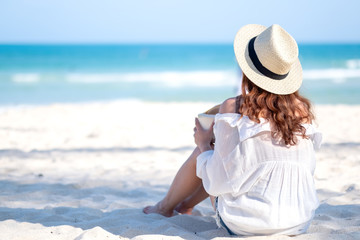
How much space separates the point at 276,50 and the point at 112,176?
2.61 metres

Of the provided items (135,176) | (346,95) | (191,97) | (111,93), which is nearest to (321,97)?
(346,95)

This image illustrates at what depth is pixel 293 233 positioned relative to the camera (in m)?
2.29

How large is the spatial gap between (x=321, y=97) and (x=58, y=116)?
8320mm

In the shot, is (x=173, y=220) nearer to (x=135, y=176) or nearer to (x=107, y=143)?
(x=135, y=176)

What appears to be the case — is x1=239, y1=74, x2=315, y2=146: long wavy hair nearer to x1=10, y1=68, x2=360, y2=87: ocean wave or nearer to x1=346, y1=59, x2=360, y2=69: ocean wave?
x1=10, y1=68, x2=360, y2=87: ocean wave

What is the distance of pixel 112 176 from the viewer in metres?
4.23

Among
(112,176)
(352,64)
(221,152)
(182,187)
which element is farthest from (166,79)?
(221,152)

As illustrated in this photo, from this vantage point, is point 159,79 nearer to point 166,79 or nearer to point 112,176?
point 166,79

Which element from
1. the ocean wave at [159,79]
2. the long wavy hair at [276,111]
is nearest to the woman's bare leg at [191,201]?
the long wavy hair at [276,111]

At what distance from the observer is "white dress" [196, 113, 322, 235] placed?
217 centimetres

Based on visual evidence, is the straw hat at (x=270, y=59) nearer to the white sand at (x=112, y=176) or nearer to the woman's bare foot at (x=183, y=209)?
the white sand at (x=112, y=176)

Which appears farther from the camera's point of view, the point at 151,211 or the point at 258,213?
the point at 151,211

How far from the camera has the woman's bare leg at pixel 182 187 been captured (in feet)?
8.90

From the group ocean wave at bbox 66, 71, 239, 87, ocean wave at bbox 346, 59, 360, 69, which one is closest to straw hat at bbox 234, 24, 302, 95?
ocean wave at bbox 66, 71, 239, 87
